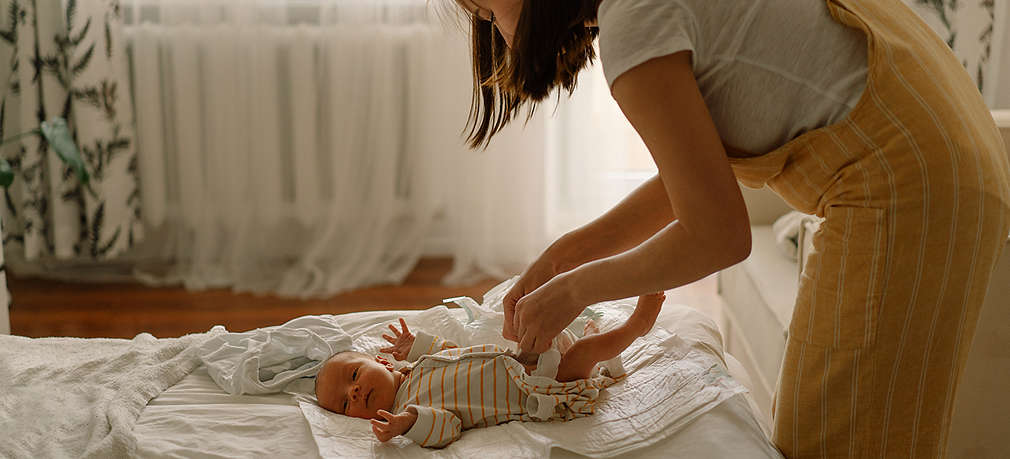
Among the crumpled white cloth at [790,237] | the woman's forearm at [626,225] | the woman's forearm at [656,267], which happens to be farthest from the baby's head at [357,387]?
the crumpled white cloth at [790,237]

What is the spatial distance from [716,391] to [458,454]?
392 millimetres

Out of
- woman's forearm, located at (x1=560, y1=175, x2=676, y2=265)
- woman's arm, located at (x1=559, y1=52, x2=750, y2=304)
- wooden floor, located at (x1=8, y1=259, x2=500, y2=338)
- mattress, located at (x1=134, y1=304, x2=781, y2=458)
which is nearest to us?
woman's arm, located at (x1=559, y1=52, x2=750, y2=304)

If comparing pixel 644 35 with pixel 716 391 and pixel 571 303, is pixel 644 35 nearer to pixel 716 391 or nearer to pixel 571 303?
pixel 571 303

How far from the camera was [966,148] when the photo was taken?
100 centimetres

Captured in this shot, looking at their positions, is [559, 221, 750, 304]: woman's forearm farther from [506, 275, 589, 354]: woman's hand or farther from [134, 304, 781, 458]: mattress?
[134, 304, 781, 458]: mattress

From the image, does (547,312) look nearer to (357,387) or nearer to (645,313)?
(645,313)

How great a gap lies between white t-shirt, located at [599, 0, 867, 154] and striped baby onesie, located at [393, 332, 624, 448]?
0.51 meters

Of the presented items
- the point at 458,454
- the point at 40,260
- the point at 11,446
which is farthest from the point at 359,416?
the point at 40,260

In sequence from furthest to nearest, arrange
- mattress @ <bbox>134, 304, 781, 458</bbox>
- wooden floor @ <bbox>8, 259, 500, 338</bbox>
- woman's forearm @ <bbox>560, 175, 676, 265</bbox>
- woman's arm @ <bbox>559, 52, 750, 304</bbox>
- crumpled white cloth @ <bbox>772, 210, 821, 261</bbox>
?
1. wooden floor @ <bbox>8, 259, 500, 338</bbox>
2. crumpled white cloth @ <bbox>772, 210, 821, 261</bbox>
3. woman's forearm @ <bbox>560, 175, 676, 265</bbox>
4. mattress @ <bbox>134, 304, 781, 458</bbox>
5. woman's arm @ <bbox>559, 52, 750, 304</bbox>

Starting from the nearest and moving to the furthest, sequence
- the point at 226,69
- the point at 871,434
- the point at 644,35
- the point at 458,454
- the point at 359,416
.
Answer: the point at 644,35 → the point at 871,434 → the point at 458,454 → the point at 359,416 → the point at 226,69

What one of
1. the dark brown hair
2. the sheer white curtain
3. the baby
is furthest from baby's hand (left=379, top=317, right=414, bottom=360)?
the sheer white curtain

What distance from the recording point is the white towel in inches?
51.0

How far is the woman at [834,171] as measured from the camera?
95 centimetres

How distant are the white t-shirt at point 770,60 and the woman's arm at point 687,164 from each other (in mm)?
43
